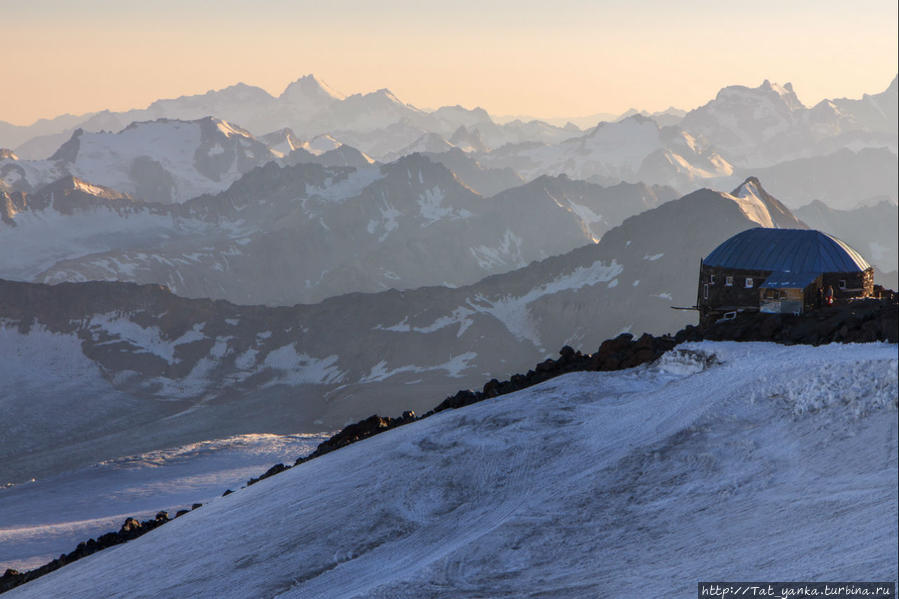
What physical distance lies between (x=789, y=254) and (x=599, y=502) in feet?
70.7

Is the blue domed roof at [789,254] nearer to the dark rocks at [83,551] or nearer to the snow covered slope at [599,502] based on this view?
the snow covered slope at [599,502]

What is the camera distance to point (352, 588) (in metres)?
16.4

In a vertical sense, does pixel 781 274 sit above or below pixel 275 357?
below

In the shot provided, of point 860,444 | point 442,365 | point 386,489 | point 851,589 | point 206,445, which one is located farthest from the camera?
point 442,365

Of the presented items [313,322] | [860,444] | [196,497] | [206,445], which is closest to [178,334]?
[313,322]

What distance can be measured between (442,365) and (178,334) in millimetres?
64349

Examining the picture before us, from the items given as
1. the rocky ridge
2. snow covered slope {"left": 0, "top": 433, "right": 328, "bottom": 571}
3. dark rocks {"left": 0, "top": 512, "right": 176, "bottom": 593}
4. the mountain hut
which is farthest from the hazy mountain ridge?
dark rocks {"left": 0, "top": 512, "right": 176, "bottom": 593}

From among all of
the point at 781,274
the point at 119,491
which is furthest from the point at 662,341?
the point at 119,491

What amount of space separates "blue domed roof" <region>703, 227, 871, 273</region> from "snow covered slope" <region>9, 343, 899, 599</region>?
503 inches

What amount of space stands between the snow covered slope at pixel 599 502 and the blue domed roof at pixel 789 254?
12785 millimetres

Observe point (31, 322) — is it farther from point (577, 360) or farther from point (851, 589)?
point (851, 589)

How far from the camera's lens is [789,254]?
3459cm

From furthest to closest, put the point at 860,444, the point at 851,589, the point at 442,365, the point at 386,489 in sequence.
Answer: the point at 442,365, the point at 386,489, the point at 860,444, the point at 851,589

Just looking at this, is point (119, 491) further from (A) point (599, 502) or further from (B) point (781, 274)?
(A) point (599, 502)
